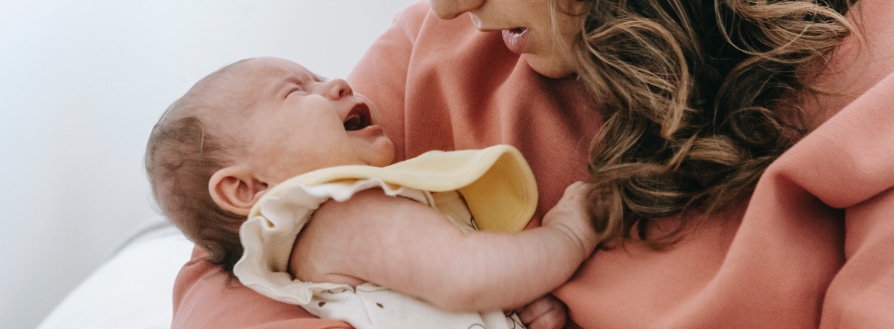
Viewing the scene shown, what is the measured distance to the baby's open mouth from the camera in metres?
1.06

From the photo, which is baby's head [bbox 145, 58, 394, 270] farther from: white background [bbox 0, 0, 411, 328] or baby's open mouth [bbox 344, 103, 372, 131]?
white background [bbox 0, 0, 411, 328]

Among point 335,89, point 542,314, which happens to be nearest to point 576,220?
point 542,314

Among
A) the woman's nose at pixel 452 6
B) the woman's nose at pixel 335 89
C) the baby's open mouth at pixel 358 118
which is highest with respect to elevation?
the woman's nose at pixel 452 6

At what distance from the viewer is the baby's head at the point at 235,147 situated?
94cm

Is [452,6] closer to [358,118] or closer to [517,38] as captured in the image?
[517,38]

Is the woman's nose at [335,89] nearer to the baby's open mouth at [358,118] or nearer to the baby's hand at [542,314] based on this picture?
the baby's open mouth at [358,118]

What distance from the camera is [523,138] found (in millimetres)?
1061

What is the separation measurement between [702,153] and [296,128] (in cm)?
48

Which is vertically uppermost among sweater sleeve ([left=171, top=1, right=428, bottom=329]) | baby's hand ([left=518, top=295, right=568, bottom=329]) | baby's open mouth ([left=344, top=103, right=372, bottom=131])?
baby's open mouth ([left=344, top=103, right=372, bottom=131])

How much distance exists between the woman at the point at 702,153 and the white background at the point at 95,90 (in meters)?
1.00

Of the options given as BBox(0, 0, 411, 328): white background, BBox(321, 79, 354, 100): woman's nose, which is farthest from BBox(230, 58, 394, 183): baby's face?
BBox(0, 0, 411, 328): white background

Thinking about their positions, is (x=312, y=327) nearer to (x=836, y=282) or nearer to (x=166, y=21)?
(x=836, y=282)

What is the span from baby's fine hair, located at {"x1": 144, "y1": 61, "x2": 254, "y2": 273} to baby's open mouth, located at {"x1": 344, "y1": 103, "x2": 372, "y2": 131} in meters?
0.17

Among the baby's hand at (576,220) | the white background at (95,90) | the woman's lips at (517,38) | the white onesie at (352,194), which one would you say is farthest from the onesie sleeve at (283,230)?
the white background at (95,90)
